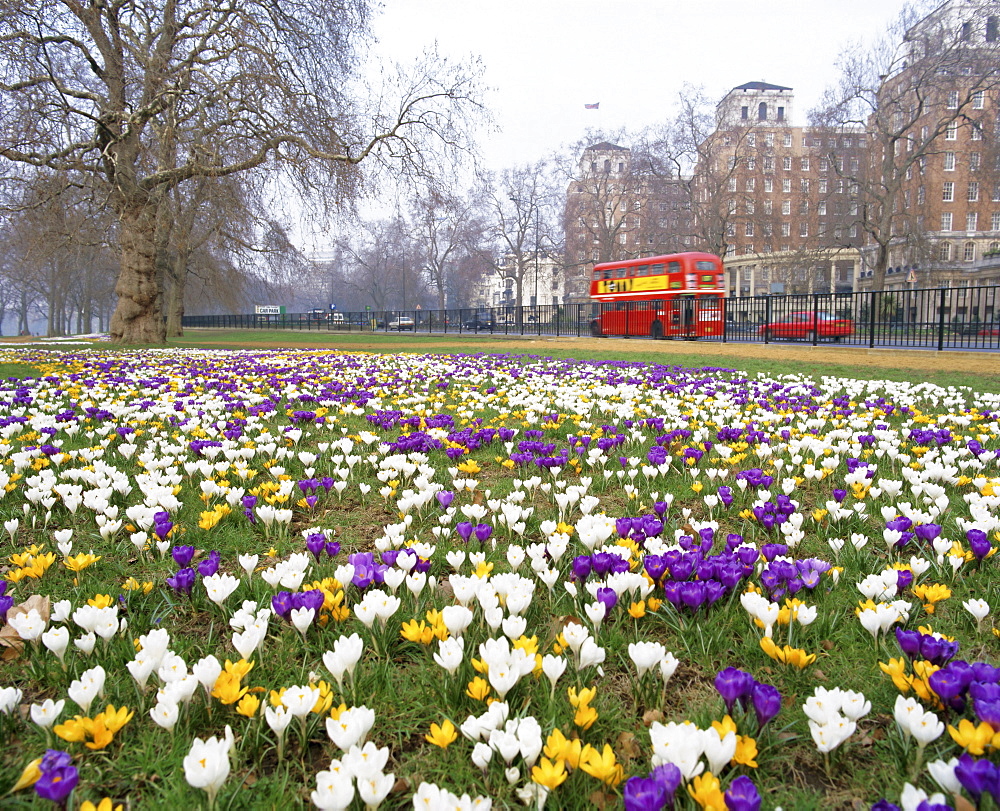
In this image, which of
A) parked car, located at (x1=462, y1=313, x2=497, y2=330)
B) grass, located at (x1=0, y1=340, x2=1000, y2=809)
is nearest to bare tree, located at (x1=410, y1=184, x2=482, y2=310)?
parked car, located at (x1=462, y1=313, x2=497, y2=330)

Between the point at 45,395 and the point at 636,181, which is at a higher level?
the point at 636,181

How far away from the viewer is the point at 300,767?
1.46m

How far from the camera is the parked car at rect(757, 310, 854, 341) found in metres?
19.6

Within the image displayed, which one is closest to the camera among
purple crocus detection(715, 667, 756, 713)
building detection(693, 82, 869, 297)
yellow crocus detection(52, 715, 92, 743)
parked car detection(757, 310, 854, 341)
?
yellow crocus detection(52, 715, 92, 743)

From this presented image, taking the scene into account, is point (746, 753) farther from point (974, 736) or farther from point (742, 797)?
point (974, 736)

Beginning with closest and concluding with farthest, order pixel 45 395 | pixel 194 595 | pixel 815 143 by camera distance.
Answer: pixel 194 595, pixel 45 395, pixel 815 143

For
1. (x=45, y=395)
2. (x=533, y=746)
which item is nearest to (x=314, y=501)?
(x=533, y=746)

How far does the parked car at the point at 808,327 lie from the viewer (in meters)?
19.6

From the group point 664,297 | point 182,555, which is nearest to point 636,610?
point 182,555

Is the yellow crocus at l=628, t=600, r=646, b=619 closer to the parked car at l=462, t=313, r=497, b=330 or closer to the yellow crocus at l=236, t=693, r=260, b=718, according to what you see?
the yellow crocus at l=236, t=693, r=260, b=718

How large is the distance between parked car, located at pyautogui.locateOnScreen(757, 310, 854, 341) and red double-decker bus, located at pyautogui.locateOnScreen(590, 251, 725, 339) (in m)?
2.34

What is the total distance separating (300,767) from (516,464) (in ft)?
8.82

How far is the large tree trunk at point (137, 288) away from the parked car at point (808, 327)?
18338 mm

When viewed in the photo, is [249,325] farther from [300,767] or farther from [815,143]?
[300,767]
